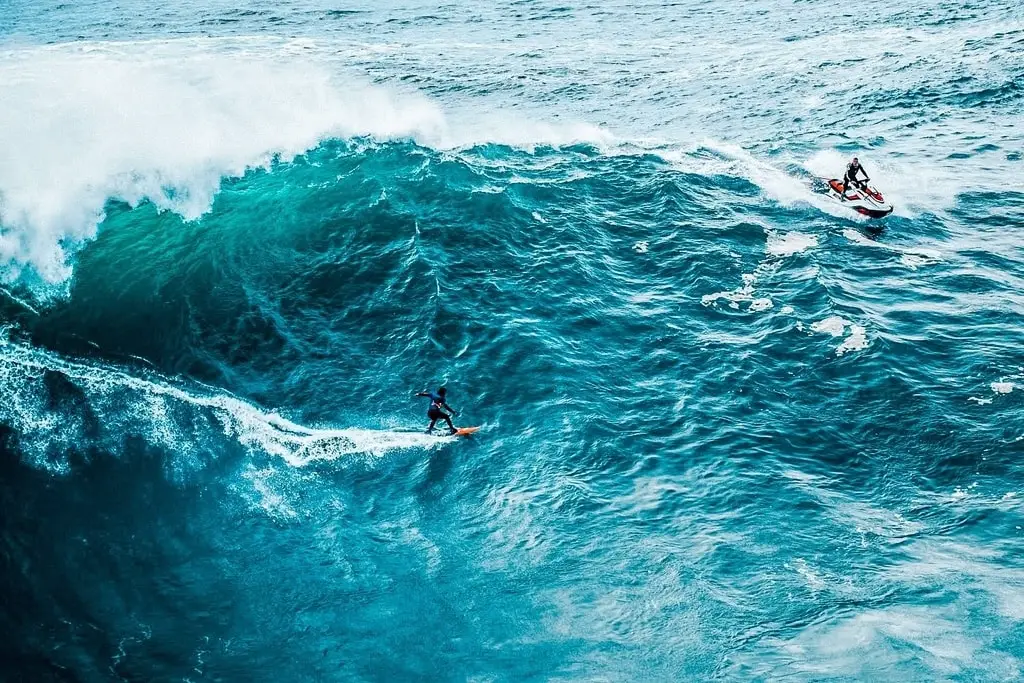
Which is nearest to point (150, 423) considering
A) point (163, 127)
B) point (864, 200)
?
point (163, 127)

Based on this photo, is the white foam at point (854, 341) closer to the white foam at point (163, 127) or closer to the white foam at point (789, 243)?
the white foam at point (789, 243)

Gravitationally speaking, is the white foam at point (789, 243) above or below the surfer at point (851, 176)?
below

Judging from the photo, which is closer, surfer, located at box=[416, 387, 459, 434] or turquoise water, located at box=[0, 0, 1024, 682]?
turquoise water, located at box=[0, 0, 1024, 682]

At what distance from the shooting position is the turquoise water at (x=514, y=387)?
18.5 m

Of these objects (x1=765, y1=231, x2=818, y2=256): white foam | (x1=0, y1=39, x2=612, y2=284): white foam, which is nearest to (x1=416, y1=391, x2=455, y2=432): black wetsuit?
(x1=765, y1=231, x2=818, y2=256): white foam

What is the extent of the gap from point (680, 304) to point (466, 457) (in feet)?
38.9

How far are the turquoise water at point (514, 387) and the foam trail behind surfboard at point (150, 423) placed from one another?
13 centimetres

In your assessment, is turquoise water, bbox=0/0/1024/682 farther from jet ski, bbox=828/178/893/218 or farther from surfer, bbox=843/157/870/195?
surfer, bbox=843/157/870/195

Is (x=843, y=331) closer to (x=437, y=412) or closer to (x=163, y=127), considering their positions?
(x=437, y=412)

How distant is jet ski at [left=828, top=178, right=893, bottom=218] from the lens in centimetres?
3556

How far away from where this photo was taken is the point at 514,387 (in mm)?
26234

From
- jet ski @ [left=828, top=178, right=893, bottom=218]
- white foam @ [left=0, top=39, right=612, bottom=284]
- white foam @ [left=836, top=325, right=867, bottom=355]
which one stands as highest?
white foam @ [left=0, top=39, right=612, bottom=284]

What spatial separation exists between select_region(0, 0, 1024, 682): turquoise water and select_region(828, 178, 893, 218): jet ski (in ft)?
2.49

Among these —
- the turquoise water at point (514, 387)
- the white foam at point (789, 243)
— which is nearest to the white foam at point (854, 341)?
the turquoise water at point (514, 387)
